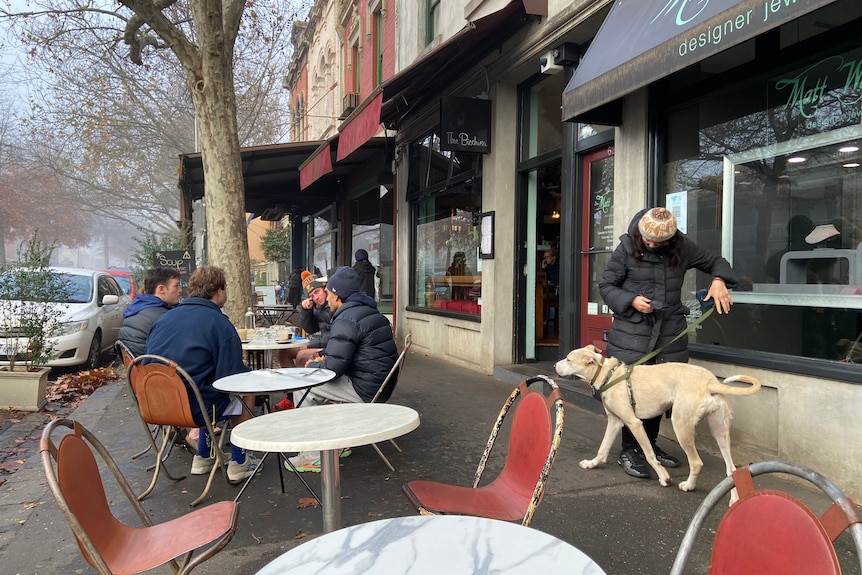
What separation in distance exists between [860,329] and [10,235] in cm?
5283

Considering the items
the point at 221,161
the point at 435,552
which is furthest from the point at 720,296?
the point at 221,161

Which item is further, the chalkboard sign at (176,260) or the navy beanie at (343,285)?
the chalkboard sign at (176,260)

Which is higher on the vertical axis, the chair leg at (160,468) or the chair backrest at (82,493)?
the chair backrest at (82,493)

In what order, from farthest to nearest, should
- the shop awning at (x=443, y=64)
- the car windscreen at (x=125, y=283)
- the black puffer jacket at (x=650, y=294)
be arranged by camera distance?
the car windscreen at (x=125, y=283), the shop awning at (x=443, y=64), the black puffer jacket at (x=650, y=294)

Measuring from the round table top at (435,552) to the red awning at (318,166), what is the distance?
8.00m

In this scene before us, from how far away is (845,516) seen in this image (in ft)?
3.53

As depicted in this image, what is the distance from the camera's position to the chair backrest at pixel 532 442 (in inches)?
74.7

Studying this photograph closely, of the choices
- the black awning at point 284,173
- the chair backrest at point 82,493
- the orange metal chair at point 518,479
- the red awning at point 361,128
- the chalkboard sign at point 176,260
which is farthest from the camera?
the chalkboard sign at point 176,260

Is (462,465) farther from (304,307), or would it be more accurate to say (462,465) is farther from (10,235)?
(10,235)

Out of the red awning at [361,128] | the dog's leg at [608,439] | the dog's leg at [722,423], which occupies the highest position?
the red awning at [361,128]

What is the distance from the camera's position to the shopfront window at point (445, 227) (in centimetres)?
778

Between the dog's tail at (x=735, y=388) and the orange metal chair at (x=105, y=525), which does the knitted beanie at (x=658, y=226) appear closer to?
the dog's tail at (x=735, y=388)

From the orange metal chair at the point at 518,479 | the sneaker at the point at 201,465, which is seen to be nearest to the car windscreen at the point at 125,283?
the sneaker at the point at 201,465

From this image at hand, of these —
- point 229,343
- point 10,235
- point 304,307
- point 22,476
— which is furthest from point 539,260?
point 10,235
